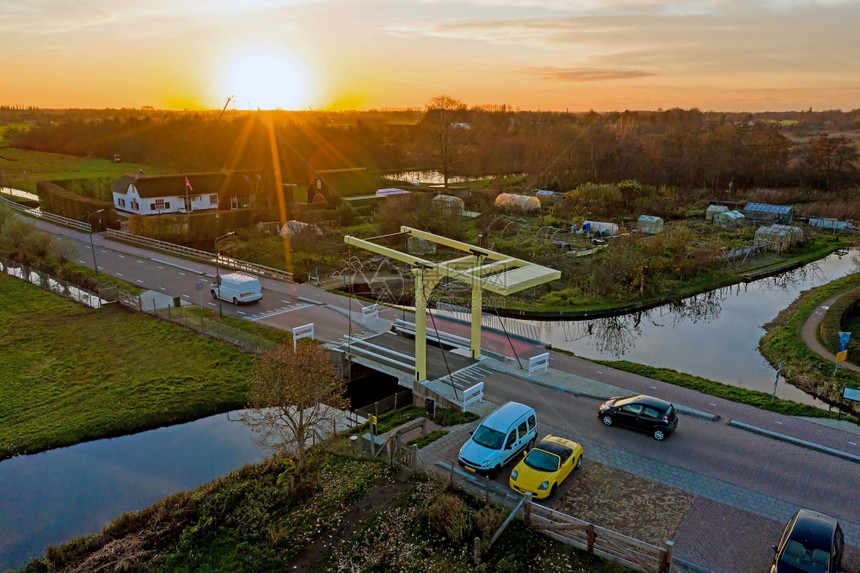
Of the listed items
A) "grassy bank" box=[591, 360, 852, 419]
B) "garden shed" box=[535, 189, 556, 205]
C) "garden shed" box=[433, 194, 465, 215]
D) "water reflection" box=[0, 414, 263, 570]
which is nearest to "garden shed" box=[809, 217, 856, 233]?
"garden shed" box=[535, 189, 556, 205]

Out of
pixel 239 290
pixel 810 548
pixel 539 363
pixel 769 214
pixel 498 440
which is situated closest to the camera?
pixel 810 548

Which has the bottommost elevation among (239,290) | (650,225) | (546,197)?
(239,290)

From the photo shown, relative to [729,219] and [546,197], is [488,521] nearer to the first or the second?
[729,219]

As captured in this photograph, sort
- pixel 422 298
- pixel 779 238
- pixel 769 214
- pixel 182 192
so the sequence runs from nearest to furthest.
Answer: pixel 422 298, pixel 779 238, pixel 182 192, pixel 769 214

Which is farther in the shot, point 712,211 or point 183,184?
point 712,211

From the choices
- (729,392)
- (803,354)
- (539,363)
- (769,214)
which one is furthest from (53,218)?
(769,214)

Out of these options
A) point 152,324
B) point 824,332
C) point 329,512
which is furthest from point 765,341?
point 152,324

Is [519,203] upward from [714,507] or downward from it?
upward
